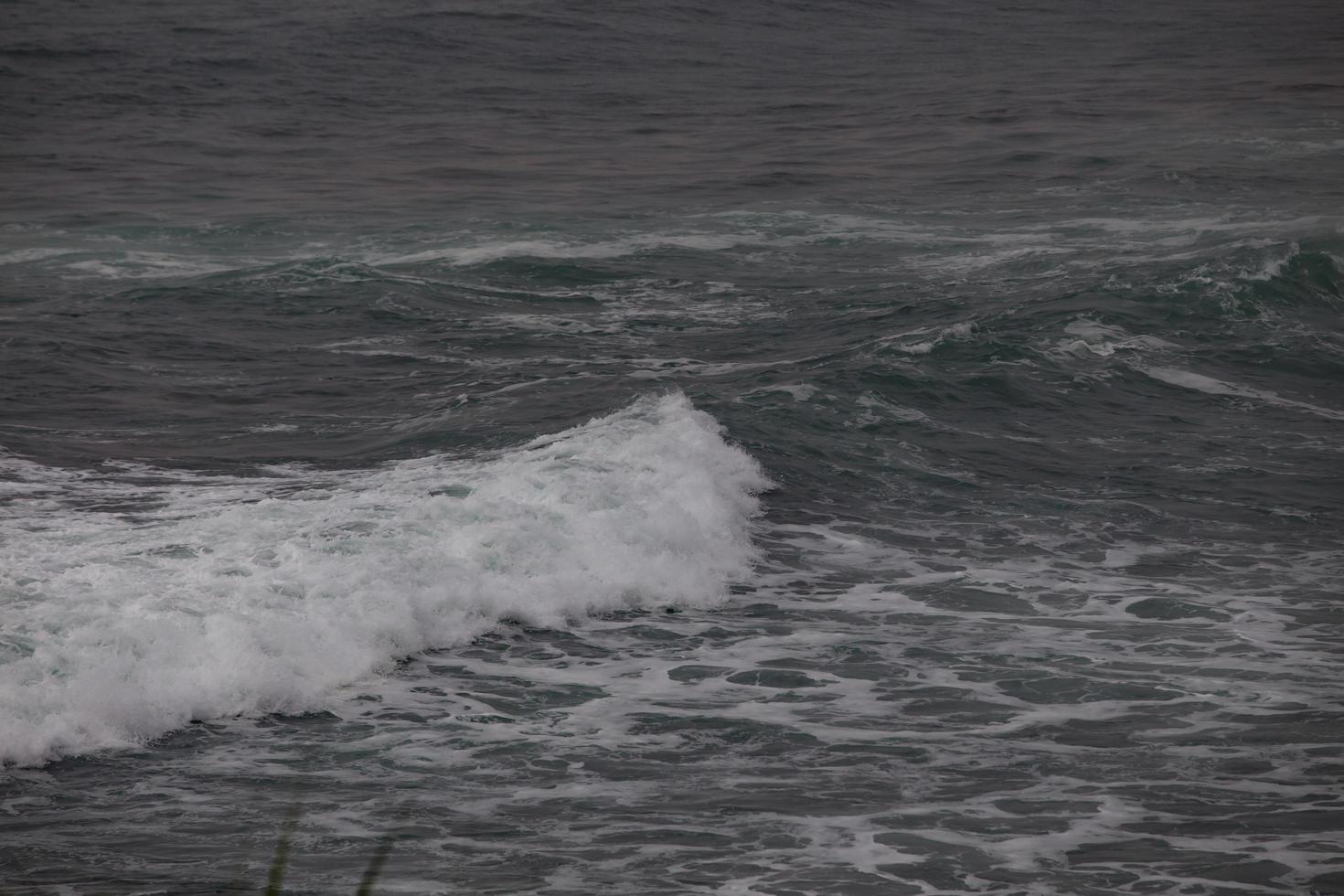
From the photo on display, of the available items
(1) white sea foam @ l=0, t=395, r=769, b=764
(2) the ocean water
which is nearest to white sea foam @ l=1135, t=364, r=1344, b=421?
(2) the ocean water

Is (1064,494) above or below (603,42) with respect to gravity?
below

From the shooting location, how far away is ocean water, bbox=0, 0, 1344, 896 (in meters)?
6.34

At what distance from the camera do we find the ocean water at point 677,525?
20.8 ft

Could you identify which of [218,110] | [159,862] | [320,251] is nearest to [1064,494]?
[159,862]

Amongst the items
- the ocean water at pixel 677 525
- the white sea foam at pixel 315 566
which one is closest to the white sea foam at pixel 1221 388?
the ocean water at pixel 677 525

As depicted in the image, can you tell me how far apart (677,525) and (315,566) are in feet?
8.17

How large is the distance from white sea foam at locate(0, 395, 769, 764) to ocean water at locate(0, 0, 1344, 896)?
0.11 ft

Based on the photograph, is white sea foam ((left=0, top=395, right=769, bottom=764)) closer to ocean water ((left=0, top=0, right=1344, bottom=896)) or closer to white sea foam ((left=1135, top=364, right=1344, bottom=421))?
ocean water ((left=0, top=0, right=1344, bottom=896))

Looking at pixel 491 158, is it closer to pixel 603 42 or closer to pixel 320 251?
pixel 320 251

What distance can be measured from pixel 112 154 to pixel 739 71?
1533cm

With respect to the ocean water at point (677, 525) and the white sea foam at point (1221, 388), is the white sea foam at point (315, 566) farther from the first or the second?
the white sea foam at point (1221, 388)

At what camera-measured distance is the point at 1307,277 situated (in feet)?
59.3

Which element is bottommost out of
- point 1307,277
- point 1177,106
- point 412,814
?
point 412,814

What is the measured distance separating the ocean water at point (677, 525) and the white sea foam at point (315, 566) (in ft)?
0.11
